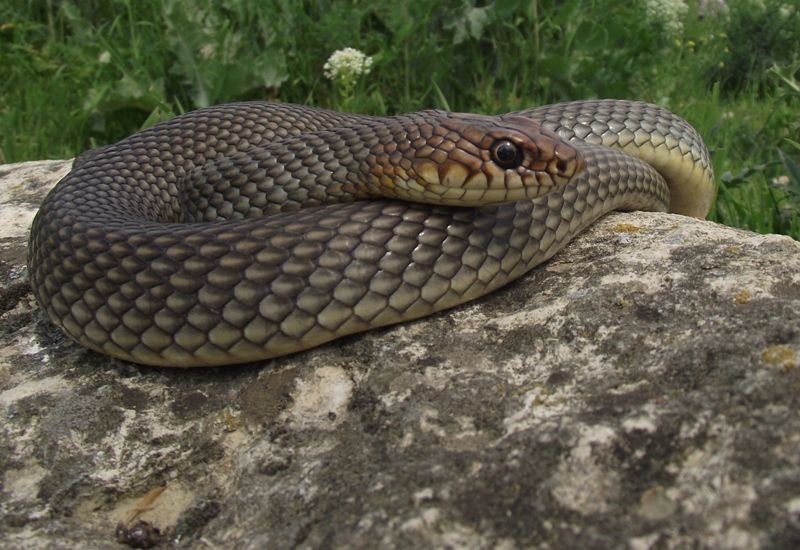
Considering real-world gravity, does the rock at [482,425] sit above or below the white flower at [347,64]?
below

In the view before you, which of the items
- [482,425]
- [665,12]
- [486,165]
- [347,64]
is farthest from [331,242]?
[665,12]

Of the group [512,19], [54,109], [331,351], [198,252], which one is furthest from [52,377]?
[512,19]

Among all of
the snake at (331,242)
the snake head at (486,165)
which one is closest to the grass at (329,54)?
the snake at (331,242)

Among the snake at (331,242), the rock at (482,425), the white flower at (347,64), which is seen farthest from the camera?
the white flower at (347,64)

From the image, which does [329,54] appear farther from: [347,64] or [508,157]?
[508,157]

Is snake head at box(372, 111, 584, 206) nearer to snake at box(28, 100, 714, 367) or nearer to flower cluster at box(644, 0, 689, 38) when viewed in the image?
snake at box(28, 100, 714, 367)

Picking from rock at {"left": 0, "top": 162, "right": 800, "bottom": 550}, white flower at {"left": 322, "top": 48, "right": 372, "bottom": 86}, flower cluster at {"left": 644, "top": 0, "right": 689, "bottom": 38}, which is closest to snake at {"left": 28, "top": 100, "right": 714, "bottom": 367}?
rock at {"left": 0, "top": 162, "right": 800, "bottom": 550}

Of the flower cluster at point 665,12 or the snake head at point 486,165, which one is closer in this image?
the snake head at point 486,165

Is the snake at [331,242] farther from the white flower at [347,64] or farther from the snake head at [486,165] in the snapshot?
the white flower at [347,64]
